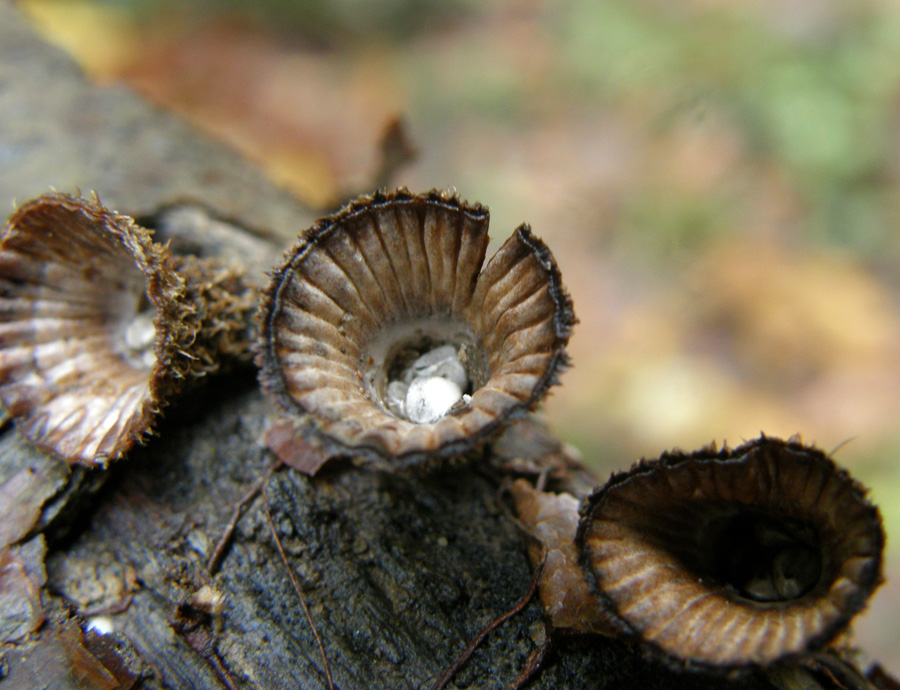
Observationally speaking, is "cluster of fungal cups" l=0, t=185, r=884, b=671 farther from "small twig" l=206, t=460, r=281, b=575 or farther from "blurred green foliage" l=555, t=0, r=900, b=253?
"blurred green foliage" l=555, t=0, r=900, b=253

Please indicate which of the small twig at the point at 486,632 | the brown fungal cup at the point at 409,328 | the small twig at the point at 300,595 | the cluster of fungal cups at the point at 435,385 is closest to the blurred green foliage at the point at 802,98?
the brown fungal cup at the point at 409,328

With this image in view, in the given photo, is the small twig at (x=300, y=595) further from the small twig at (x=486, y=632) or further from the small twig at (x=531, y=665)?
the small twig at (x=531, y=665)

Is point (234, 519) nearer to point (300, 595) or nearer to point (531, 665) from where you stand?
point (300, 595)

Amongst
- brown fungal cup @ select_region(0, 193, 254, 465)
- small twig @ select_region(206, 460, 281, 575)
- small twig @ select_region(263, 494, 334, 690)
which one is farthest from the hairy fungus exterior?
brown fungal cup @ select_region(0, 193, 254, 465)

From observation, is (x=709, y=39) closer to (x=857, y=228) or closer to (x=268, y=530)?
(x=857, y=228)

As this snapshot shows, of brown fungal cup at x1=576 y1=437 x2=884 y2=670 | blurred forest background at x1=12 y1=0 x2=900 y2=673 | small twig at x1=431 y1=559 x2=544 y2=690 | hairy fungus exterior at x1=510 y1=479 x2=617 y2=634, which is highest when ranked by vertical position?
blurred forest background at x1=12 y1=0 x2=900 y2=673

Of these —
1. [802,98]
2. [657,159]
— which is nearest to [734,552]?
[657,159]
